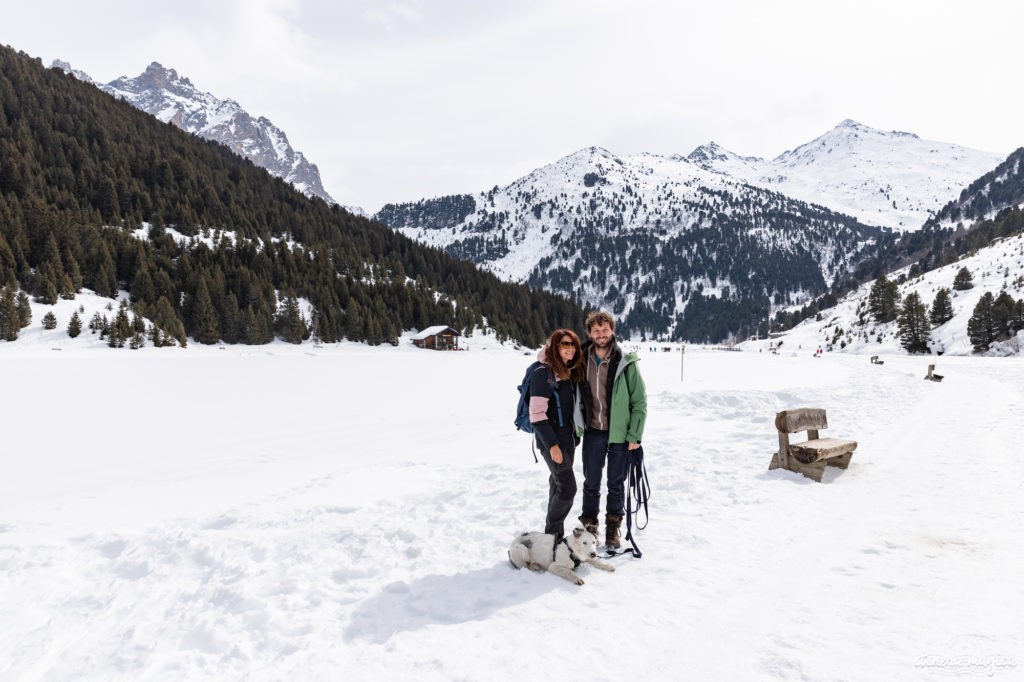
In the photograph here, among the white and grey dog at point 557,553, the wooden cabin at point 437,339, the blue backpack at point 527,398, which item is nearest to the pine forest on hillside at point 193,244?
the wooden cabin at point 437,339

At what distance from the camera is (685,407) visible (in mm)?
16203

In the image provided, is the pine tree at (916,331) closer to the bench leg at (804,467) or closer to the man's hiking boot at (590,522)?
the bench leg at (804,467)

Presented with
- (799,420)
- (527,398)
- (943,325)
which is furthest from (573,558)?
(943,325)

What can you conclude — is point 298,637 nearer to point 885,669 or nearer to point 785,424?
point 885,669

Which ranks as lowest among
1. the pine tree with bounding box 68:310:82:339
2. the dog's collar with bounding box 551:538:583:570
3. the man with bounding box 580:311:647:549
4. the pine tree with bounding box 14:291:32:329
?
the dog's collar with bounding box 551:538:583:570

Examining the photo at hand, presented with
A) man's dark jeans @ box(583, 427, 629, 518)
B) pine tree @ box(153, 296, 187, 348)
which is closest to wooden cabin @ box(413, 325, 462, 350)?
pine tree @ box(153, 296, 187, 348)

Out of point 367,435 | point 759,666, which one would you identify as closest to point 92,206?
point 367,435

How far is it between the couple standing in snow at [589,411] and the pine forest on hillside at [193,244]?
67.6m

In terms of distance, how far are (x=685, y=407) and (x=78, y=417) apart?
20738mm

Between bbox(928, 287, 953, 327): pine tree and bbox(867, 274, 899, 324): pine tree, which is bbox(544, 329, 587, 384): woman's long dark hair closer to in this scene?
bbox(928, 287, 953, 327): pine tree

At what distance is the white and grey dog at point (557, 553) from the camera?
502 cm

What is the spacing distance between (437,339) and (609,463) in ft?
272

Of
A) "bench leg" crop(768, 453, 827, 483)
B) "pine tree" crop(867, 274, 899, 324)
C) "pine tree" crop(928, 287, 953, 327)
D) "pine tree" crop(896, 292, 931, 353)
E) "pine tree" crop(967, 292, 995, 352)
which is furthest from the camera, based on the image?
"pine tree" crop(867, 274, 899, 324)

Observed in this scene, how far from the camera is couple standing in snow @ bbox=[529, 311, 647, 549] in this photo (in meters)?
5.21
